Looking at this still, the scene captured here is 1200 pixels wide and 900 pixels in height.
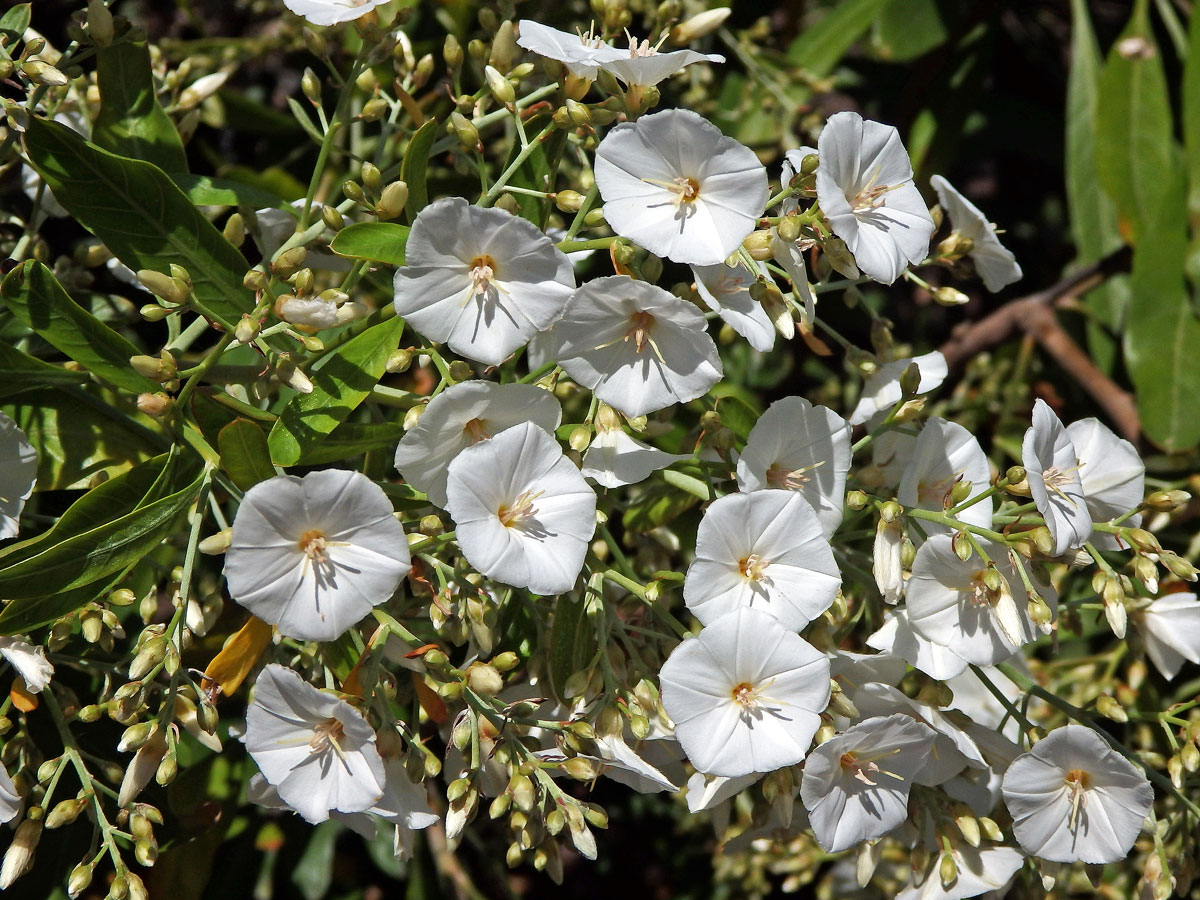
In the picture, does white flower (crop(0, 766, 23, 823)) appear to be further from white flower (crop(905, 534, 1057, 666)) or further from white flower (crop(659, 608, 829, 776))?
white flower (crop(905, 534, 1057, 666))

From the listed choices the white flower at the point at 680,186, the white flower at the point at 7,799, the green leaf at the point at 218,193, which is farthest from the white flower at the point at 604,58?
the white flower at the point at 7,799

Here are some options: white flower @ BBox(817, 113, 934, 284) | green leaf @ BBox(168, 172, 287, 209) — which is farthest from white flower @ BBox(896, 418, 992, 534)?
green leaf @ BBox(168, 172, 287, 209)

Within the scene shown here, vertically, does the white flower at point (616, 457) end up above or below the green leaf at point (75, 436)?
above

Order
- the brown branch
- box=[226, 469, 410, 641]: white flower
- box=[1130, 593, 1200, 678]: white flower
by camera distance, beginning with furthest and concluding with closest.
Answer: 1. the brown branch
2. box=[1130, 593, 1200, 678]: white flower
3. box=[226, 469, 410, 641]: white flower

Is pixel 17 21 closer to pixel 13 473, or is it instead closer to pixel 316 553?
pixel 13 473

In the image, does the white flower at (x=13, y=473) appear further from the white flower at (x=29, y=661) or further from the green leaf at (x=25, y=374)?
the white flower at (x=29, y=661)

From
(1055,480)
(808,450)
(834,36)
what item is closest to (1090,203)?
(834,36)
